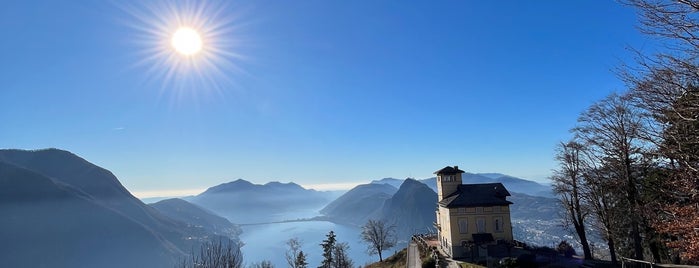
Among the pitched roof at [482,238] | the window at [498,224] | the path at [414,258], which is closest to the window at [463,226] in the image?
the pitched roof at [482,238]

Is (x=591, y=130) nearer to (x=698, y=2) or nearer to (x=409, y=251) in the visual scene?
(x=698, y=2)

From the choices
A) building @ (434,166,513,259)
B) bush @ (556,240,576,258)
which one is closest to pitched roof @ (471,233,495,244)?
building @ (434,166,513,259)

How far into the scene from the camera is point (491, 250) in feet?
121

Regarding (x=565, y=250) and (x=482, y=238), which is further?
(x=482, y=238)

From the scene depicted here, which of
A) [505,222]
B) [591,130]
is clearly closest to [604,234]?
[505,222]

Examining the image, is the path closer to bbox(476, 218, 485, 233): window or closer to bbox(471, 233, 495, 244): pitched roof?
bbox(471, 233, 495, 244): pitched roof

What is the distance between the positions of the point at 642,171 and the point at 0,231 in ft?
953

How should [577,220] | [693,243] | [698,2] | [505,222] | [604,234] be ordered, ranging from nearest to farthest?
[698,2] < [693,243] < [604,234] < [577,220] < [505,222]

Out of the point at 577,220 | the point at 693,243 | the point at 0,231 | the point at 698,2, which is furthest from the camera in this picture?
the point at 0,231

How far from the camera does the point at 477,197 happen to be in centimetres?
3991

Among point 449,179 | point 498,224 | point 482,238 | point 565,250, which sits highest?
point 449,179

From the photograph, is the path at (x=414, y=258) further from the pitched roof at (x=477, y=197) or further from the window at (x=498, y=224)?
the window at (x=498, y=224)

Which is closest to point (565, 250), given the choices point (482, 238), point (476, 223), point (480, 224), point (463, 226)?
point (482, 238)

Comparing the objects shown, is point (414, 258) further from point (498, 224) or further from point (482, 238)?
point (498, 224)
